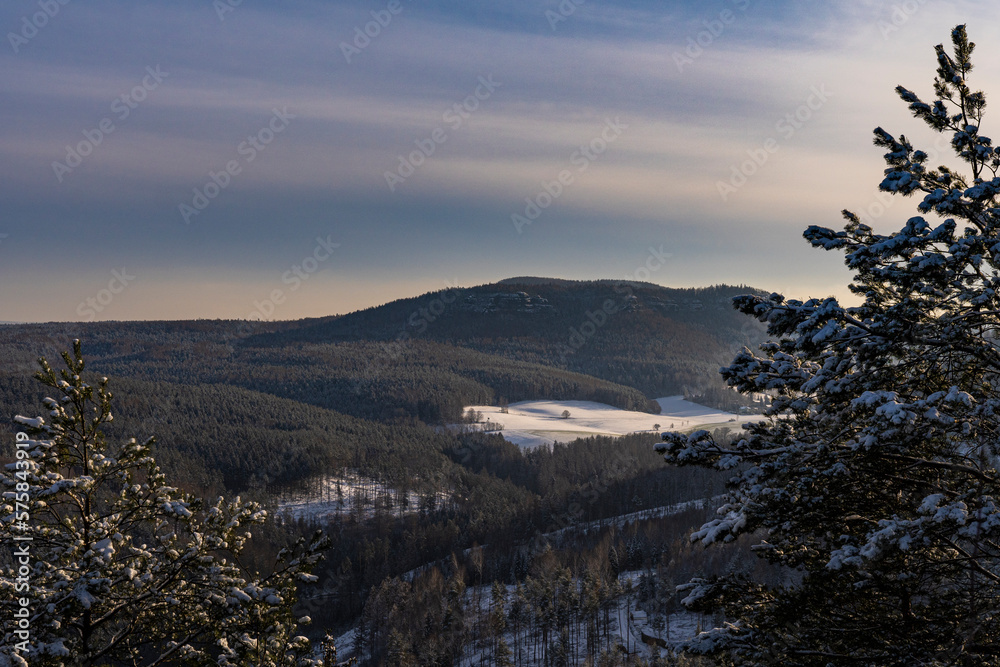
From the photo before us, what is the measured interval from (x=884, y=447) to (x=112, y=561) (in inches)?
451

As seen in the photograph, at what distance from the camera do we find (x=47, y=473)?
31.0ft

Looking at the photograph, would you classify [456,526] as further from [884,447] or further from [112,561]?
[884,447]

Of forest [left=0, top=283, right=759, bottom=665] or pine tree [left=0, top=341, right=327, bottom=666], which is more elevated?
A: pine tree [left=0, top=341, right=327, bottom=666]

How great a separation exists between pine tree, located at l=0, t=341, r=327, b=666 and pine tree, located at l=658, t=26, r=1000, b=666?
23.8 ft

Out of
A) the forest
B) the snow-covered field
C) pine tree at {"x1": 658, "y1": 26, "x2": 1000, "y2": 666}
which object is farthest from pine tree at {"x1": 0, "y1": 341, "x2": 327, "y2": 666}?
the snow-covered field

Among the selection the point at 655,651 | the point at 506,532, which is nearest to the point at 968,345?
the point at 655,651

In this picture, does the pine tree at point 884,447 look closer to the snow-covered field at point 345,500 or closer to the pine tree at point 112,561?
the pine tree at point 112,561

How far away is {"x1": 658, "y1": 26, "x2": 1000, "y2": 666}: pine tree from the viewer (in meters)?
8.16

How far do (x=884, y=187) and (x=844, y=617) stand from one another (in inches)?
260

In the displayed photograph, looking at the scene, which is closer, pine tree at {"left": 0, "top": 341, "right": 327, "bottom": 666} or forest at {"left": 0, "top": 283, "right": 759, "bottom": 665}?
pine tree at {"left": 0, "top": 341, "right": 327, "bottom": 666}

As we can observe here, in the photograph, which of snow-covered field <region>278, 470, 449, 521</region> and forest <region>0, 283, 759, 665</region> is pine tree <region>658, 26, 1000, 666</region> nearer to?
forest <region>0, 283, 759, 665</region>

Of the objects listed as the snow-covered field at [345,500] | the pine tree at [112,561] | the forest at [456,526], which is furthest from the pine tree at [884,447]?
the snow-covered field at [345,500]

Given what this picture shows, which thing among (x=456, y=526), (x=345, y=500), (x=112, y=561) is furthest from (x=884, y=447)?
(x=345, y=500)

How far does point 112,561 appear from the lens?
369 inches
